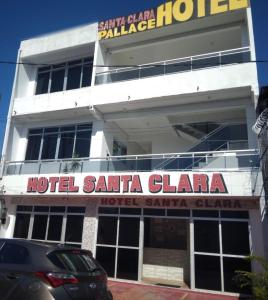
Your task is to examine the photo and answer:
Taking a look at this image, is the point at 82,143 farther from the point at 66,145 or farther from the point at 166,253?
the point at 166,253

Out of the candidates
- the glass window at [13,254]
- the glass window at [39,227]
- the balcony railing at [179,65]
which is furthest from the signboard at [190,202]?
the glass window at [13,254]

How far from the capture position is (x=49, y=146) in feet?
53.9

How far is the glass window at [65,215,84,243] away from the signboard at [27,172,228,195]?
152 cm

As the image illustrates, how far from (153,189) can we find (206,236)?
2.69m

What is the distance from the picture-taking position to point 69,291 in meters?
5.12

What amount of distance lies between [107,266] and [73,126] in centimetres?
747

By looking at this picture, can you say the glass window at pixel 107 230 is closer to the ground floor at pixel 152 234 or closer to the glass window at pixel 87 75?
the ground floor at pixel 152 234

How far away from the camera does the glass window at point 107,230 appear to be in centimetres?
1280

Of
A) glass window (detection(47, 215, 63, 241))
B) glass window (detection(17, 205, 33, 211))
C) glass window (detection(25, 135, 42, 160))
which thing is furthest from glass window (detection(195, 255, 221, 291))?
glass window (detection(25, 135, 42, 160))

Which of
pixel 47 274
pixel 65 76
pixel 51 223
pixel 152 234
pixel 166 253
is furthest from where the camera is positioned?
pixel 65 76

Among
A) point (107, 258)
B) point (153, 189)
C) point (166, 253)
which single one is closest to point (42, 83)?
point (153, 189)

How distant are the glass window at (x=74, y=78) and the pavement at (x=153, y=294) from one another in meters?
10.9

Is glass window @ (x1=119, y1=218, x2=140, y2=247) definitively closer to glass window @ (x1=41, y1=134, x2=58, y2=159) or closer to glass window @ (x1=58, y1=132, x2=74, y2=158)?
glass window @ (x1=58, y1=132, x2=74, y2=158)

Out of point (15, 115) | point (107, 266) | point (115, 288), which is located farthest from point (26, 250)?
point (15, 115)
